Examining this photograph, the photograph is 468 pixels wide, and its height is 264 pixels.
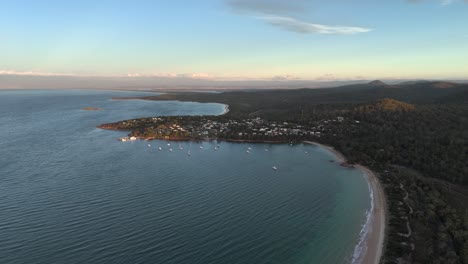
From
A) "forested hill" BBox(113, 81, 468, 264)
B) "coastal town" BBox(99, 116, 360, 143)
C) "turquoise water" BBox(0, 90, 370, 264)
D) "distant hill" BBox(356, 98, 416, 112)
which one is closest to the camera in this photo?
"turquoise water" BBox(0, 90, 370, 264)

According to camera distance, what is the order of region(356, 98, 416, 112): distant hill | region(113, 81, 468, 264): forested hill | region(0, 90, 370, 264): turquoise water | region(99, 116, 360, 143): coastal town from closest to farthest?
region(0, 90, 370, 264): turquoise water < region(113, 81, 468, 264): forested hill < region(99, 116, 360, 143): coastal town < region(356, 98, 416, 112): distant hill

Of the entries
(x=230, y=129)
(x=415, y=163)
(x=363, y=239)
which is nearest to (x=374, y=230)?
(x=363, y=239)

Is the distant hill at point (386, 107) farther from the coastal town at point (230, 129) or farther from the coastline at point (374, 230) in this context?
the coastline at point (374, 230)

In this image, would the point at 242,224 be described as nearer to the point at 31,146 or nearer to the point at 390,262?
the point at 390,262

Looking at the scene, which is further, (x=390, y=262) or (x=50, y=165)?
(x=50, y=165)

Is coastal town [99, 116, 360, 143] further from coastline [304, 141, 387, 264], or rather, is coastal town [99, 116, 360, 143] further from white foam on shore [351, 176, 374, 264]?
white foam on shore [351, 176, 374, 264]

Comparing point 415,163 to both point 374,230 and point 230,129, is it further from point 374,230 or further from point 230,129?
point 230,129

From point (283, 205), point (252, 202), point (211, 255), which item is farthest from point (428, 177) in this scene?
point (211, 255)

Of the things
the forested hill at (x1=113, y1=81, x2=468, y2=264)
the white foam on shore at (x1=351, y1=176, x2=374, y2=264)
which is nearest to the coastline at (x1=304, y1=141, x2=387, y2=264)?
the white foam on shore at (x1=351, y1=176, x2=374, y2=264)

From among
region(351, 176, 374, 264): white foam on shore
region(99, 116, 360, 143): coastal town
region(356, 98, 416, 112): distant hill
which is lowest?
region(351, 176, 374, 264): white foam on shore
